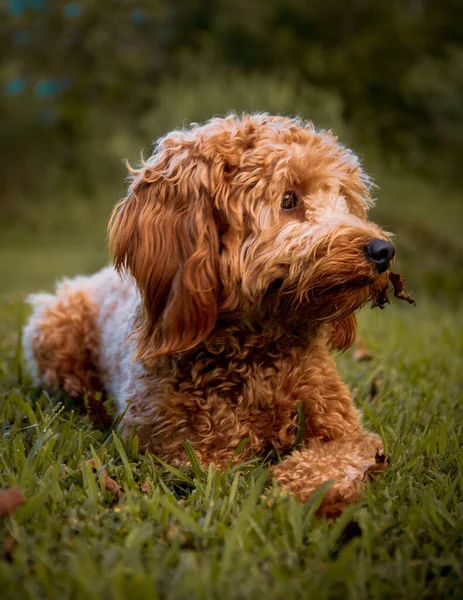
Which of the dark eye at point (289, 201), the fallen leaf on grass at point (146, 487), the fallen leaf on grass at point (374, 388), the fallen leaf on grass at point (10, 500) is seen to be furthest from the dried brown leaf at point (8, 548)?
the fallen leaf on grass at point (374, 388)

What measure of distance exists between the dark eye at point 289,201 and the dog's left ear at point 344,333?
0.68 m

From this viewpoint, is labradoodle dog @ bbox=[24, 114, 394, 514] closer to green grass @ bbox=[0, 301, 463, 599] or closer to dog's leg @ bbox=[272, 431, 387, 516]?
dog's leg @ bbox=[272, 431, 387, 516]

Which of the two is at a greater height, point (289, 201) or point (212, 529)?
point (289, 201)

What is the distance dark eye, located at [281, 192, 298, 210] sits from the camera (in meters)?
2.71

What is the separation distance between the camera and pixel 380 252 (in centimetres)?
253

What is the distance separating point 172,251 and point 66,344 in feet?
5.01

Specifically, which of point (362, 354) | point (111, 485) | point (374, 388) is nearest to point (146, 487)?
point (111, 485)

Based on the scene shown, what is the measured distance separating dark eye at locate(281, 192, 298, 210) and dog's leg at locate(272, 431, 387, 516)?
0.98m

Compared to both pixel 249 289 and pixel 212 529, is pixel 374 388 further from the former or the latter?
pixel 212 529

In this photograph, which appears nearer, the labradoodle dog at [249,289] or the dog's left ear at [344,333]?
the labradoodle dog at [249,289]

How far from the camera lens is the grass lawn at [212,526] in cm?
177

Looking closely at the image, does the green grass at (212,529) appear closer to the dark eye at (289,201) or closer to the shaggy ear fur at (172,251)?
the shaggy ear fur at (172,251)

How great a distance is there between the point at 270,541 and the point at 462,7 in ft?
73.6

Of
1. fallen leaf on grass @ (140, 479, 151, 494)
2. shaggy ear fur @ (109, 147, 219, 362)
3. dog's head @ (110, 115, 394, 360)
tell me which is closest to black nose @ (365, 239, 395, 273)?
dog's head @ (110, 115, 394, 360)
